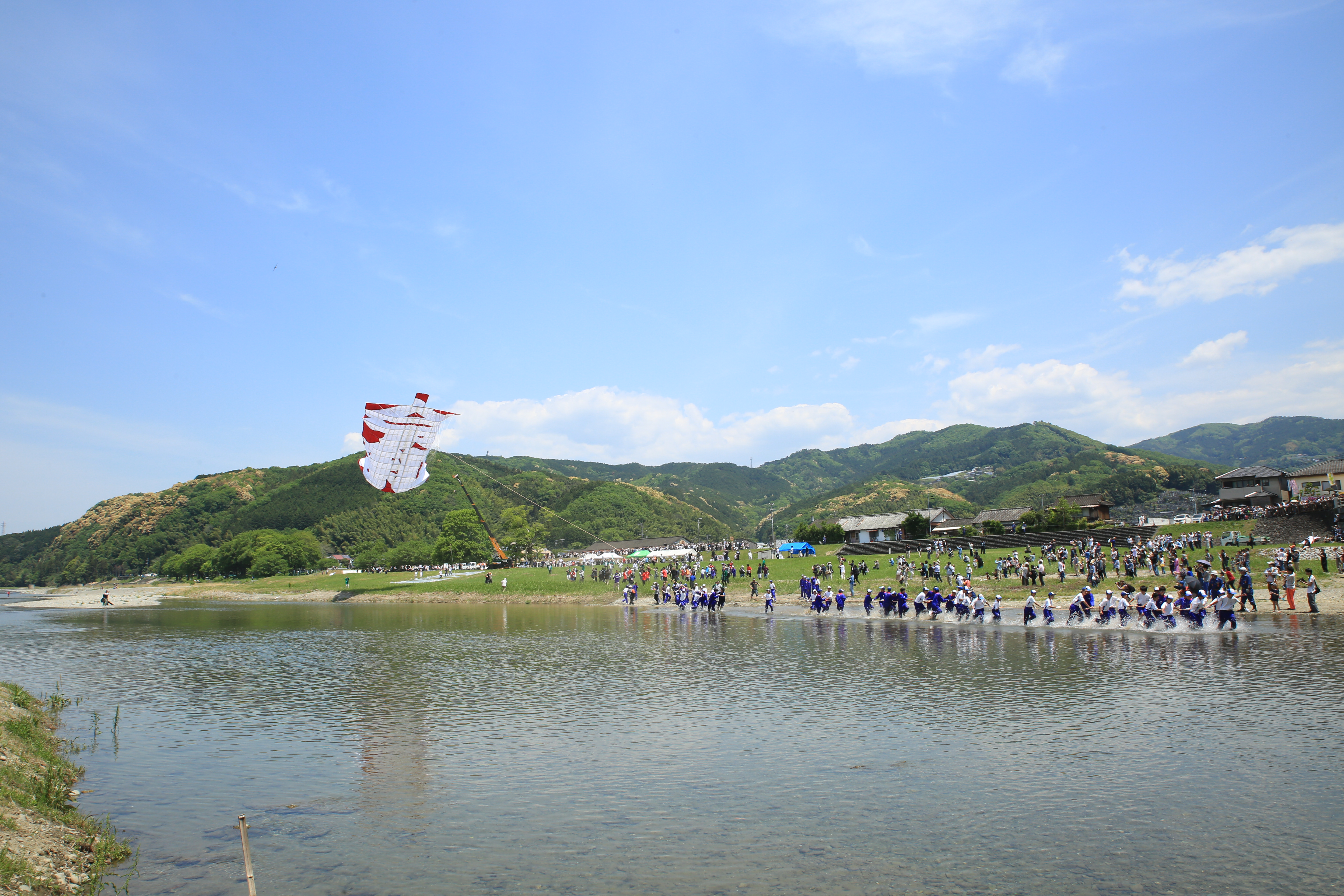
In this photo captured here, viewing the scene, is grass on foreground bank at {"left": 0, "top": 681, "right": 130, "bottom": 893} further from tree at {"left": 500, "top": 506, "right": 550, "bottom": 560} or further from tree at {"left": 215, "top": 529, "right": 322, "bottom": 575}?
tree at {"left": 215, "top": 529, "right": 322, "bottom": 575}

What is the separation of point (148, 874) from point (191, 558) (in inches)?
5361

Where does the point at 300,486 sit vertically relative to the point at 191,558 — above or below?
above

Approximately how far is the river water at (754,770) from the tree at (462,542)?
64217mm

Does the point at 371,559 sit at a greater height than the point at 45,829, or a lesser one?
greater

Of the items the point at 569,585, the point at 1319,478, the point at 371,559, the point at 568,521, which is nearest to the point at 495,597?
the point at 569,585

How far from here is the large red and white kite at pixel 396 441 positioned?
49.2m

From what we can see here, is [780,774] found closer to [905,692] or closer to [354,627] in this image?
[905,692]

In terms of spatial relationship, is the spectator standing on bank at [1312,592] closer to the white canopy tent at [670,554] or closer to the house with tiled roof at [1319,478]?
the house with tiled roof at [1319,478]

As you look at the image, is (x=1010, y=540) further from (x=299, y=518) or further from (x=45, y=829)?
(x=299, y=518)

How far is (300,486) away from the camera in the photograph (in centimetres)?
17488

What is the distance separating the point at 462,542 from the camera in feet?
296

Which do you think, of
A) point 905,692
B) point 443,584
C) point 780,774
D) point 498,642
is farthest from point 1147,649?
point 443,584

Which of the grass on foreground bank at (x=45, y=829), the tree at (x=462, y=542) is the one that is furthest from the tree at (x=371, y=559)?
the grass on foreground bank at (x=45, y=829)

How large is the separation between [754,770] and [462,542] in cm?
8245
